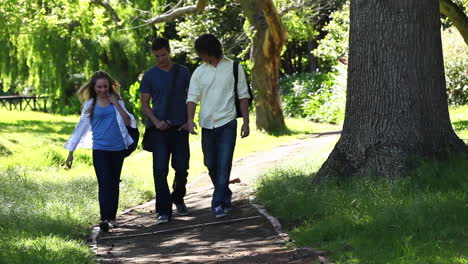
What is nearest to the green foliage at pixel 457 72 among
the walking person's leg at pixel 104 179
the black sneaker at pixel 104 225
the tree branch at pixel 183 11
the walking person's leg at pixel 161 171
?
the tree branch at pixel 183 11

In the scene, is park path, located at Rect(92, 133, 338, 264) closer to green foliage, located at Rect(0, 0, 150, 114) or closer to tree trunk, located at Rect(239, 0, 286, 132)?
tree trunk, located at Rect(239, 0, 286, 132)

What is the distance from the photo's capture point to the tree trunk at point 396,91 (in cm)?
908

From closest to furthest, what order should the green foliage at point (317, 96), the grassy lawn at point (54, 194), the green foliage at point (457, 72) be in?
the grassy lawn at point (54, 194)
the green foliage at point (457, 72)
the green foliage at point (317, 96)

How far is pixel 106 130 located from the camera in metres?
9.42

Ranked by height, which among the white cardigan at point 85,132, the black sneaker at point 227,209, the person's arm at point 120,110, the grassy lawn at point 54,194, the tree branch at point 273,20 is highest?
the tree branch at point 273,20

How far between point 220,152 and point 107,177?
125cm

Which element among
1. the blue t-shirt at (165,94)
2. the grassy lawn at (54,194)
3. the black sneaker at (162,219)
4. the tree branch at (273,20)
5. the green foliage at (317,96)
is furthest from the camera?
the green foliage at (317,96)

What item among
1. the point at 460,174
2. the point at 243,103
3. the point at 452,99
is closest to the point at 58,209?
the point at 243,103

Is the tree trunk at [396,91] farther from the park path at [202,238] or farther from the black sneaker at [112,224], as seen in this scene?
the black sneaker at [112,224]

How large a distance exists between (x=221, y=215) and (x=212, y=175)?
49 centimetres

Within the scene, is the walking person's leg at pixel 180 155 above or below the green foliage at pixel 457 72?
below

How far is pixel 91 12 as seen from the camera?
96.9 feet

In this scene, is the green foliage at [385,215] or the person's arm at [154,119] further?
the person's arm at [154,119]

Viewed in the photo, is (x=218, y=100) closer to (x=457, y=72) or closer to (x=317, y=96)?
Answer: (x=457, y=72)
